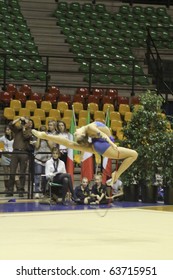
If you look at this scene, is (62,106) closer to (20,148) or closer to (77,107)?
(77,107)

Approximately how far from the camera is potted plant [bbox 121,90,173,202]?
1880 cm

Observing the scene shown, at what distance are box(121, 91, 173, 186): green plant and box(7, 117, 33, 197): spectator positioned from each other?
242 centimetres

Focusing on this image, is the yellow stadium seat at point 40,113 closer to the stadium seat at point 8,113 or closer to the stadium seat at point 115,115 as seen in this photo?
the stadium seat at point 8,113

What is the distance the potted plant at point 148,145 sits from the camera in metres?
18.8

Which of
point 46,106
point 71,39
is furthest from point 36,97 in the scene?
point 71,39

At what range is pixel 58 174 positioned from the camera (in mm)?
17422

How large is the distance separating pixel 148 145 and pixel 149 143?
0.18 m

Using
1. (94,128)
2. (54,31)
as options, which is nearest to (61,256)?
(94,128)

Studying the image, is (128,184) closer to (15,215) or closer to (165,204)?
(165,204)

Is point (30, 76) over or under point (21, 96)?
over

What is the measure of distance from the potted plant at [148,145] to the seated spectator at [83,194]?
1502 mm

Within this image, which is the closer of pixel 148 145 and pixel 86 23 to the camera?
pixel 148 145

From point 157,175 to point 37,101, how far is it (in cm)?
587

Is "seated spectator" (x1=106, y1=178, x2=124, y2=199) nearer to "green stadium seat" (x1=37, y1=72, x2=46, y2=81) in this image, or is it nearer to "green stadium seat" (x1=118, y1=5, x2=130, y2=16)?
"green stadium seat" (x1=37, y1=72, x2=46, y2=81)
